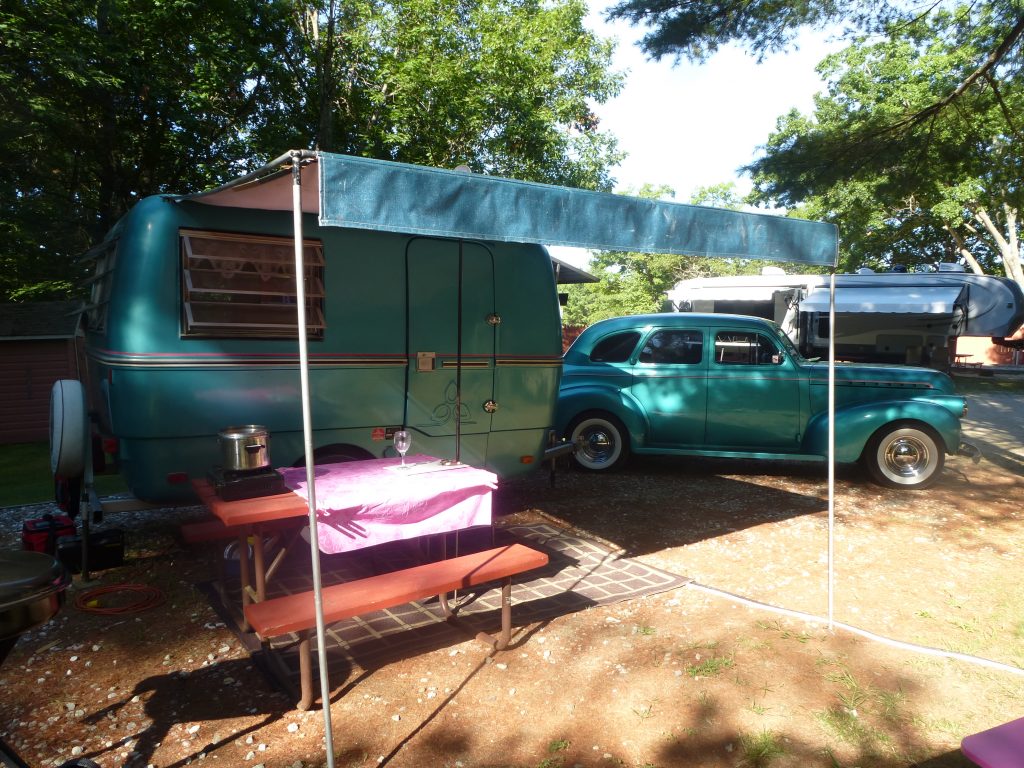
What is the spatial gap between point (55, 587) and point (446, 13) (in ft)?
49.1

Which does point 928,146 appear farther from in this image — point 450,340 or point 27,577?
point 27,577

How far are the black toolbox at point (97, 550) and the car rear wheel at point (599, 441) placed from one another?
4808mm

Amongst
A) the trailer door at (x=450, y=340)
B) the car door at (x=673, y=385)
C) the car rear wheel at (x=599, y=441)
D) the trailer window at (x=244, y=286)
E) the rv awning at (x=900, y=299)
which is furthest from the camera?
the rv awning at (x=900, y=299)

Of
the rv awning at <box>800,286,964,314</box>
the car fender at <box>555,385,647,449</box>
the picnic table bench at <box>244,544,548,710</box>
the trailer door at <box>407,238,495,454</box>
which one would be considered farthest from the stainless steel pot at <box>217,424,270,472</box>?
the rv awning at <box>800,286,964,314</box>

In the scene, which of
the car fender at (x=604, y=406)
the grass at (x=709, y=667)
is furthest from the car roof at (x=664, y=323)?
the grass at (x=709, y=667)

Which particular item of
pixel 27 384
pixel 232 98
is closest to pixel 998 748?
pixel 232 98

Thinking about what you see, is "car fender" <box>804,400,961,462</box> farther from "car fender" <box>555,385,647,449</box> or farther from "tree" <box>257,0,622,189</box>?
"tree" <box>257,0,622,189</box>

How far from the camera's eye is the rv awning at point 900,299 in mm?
11586

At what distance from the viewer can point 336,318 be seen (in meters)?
5.22

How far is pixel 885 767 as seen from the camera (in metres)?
2.87

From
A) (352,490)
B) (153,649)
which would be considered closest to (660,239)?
(352,490)

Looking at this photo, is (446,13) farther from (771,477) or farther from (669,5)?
(771,477)

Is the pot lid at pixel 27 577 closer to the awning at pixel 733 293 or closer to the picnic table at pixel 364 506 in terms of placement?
the picnic table at pixel 364 506

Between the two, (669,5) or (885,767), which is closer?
(885,767)
